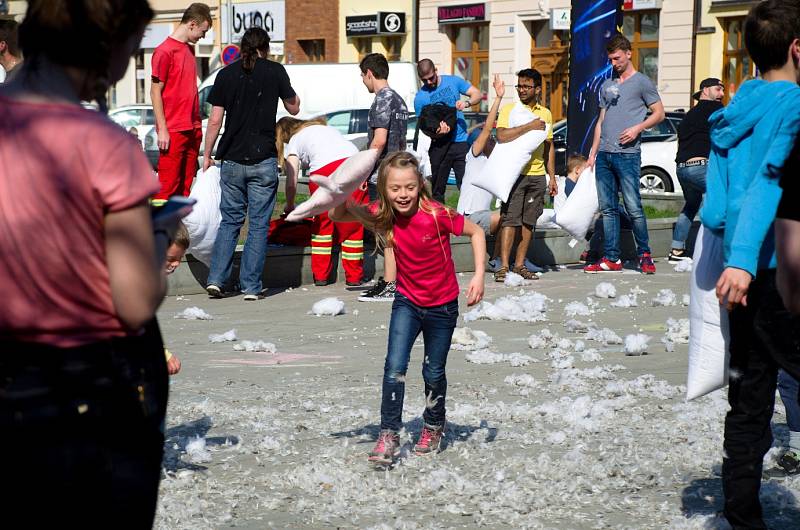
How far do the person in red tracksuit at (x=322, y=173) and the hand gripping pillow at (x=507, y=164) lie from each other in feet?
4.46

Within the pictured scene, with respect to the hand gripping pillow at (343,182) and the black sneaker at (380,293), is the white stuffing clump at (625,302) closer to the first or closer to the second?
the black sneaker at (380,293)

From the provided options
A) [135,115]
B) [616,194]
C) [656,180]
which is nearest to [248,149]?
[616,194]

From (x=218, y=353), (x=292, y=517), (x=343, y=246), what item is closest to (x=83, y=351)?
(x=292, y=517)

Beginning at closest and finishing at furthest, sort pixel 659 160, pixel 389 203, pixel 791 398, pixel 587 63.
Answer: pixel 791 398 → pixel 389 203 → pixel 587 63 → pixel 659 160

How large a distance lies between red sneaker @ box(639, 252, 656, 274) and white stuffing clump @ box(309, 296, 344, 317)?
3.80 meters

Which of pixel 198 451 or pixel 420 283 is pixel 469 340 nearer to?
pixel 420 283

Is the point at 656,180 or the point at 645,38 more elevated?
the point at 645,38

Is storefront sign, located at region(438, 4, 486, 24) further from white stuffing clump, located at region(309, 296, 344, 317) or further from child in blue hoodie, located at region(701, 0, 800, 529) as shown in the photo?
child in blue hoodie, located at region(701, 0, 800, 529)

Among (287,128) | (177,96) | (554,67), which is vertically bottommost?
(287,128)

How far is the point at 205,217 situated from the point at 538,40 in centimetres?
2806

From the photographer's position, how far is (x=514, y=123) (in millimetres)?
12047

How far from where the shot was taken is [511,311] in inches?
376

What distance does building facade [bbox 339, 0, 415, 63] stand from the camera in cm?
4016

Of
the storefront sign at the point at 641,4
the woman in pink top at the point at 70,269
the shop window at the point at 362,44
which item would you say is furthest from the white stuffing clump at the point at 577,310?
the shop window at the point at 362,44
